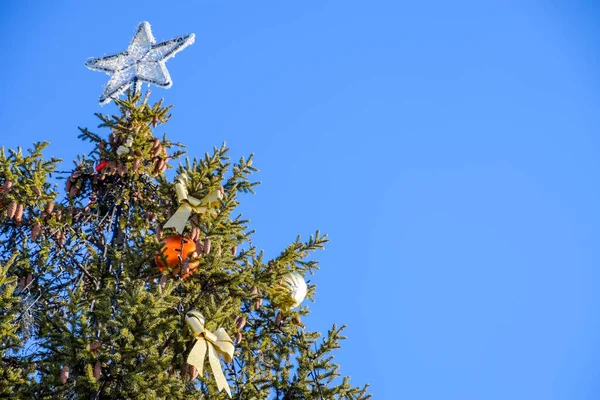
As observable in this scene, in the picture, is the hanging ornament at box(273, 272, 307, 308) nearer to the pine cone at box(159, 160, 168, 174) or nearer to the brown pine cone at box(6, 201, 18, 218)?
the pine cone at box(159, 160, 168, 174)

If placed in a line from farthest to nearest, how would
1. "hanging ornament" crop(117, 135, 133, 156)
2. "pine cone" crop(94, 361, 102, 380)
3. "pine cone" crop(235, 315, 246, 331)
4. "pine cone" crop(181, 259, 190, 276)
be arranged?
"hanging ornament" crop(117, 135, 133, 156) < "pine cone" crop(235, 315, 246, 331) < "pine cone" crop(181, 259, 190, 276) < "pine cone" crop(94, 361, 102, 380)

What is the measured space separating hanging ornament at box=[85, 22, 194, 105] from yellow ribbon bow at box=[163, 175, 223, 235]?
2.18 metres

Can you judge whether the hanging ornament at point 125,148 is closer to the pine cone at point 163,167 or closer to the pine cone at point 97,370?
the pine cone at point 163,167

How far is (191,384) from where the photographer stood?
21.1 feet

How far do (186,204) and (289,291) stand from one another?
4.74ft

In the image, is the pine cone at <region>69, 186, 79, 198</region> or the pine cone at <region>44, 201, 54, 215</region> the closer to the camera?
the pine cone at <region>44, 201, 54, 215</region>

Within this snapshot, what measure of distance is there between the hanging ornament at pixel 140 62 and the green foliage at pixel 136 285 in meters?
0.64

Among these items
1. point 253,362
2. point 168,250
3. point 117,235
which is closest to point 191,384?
point 253,362

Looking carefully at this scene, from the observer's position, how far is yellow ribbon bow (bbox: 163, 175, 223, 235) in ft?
20.4

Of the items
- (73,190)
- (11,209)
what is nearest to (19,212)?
(11,209)

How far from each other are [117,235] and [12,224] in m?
1.06

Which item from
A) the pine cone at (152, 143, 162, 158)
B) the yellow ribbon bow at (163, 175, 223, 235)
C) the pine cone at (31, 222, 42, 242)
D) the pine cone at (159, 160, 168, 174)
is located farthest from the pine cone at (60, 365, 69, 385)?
the pine cone at (152, 143, 162, 158)

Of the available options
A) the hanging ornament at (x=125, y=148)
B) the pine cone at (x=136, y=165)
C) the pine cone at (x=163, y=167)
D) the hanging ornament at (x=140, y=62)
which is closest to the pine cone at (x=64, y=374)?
the pine cone at (x=136, y=165)

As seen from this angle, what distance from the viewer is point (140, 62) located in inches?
325
